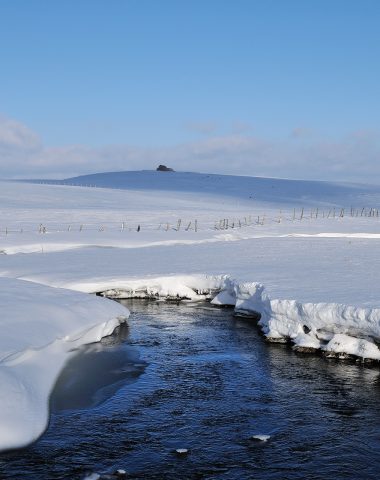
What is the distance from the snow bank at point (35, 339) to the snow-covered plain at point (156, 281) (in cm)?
3

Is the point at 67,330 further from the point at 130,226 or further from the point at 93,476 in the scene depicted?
the point at 130,226

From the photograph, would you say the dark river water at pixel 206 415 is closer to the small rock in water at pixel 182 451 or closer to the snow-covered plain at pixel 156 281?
the small rock in water at pixel 182 451

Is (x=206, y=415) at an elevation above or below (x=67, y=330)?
below

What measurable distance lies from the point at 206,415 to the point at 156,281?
36.3 feet

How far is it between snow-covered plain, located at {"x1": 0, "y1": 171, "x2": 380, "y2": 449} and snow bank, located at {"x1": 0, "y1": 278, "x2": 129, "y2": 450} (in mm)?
26

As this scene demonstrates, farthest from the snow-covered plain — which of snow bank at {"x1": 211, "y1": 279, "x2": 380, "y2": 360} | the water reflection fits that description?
the water reflection

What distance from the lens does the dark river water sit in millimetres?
9117

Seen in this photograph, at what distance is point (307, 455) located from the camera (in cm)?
954

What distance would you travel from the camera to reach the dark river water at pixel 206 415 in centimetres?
912

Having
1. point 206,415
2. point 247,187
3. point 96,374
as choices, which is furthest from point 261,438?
point 247,187

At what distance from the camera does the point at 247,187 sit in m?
87.2

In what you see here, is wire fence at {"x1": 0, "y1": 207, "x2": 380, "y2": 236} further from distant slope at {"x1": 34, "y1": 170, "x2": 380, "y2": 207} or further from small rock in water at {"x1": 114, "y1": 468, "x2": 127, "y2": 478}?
small rock in water at {"x1": 114, "y1": 468, "x2": 127, "y2": 478}

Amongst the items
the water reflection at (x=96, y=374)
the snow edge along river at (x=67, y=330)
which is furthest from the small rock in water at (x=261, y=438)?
the snow edge along river at (x=67, y=330)

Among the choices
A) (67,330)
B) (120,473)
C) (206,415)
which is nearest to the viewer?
(120,473)
